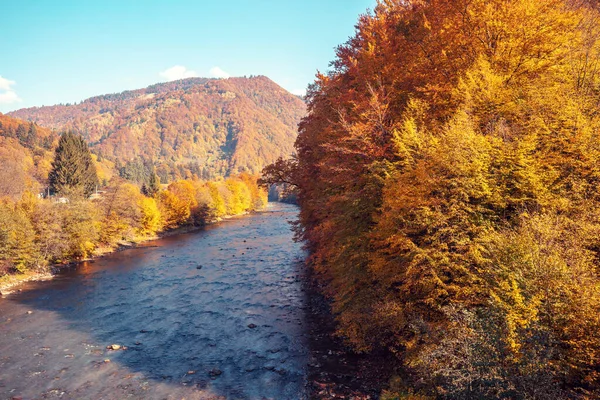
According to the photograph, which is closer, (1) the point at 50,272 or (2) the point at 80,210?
(1) the point at 50,272

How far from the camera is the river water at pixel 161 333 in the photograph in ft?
55.7

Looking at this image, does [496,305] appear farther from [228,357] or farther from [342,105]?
[342,105]

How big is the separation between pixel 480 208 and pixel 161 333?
21830mm

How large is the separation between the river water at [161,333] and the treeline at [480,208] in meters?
6.02

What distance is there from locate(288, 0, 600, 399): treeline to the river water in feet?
19.8

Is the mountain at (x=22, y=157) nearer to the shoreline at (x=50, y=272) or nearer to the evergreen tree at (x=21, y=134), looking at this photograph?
the evergreen tree at (x=21, y=134)

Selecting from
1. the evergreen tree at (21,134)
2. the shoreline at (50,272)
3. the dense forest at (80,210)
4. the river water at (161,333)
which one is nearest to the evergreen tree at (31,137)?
the evergreen tree at (21,134)

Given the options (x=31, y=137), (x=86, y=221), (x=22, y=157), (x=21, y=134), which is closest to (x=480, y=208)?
(x=86, y=221)

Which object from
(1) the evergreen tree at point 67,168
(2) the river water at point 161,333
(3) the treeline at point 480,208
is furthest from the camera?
Answer: (1) the evergreen tree at point 67,168

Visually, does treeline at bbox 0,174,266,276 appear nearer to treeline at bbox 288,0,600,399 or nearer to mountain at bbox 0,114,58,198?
mountain at bbox 0,114,58,198

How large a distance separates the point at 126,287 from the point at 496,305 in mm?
34431

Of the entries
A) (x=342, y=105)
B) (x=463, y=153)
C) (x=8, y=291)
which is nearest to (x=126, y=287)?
(x=8, y=291)

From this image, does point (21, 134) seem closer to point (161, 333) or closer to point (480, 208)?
point (161, 333)

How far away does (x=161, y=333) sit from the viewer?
76.8 ft
